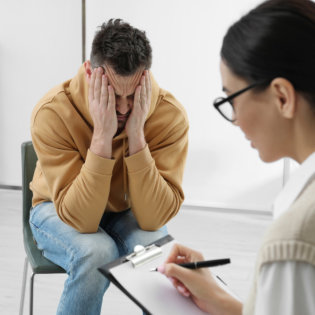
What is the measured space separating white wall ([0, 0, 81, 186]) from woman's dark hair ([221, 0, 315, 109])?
248 cm

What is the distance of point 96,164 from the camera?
154 cm

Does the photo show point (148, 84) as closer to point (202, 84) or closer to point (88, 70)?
point (88, 70)

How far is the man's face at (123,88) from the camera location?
150 cm

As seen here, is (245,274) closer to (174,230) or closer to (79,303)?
(174,230)

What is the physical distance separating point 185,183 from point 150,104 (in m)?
1.62

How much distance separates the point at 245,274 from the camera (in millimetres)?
2375

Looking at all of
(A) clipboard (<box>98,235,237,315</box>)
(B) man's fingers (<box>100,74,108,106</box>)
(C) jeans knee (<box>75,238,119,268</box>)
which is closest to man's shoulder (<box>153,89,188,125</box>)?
(B) man's fingers (<box>100,74,108,106</box>)

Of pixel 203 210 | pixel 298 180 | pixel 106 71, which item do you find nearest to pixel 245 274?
pixel 203 210

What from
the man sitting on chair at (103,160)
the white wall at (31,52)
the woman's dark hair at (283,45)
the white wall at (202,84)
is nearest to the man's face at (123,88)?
the man sitting on chair at (103,160)

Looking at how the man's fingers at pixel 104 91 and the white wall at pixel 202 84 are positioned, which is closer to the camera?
the man's fingers at pixel 104 91

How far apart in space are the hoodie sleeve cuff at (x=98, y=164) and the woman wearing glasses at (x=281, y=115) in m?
0.69

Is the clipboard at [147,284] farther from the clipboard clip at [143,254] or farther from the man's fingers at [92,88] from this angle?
the man's fingers at [92,88]

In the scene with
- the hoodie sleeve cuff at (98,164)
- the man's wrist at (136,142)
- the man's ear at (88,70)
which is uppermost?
the man's ear at (88,70)

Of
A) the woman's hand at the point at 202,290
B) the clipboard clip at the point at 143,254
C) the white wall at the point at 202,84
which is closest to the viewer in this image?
the woman's hand at the point at 202,290
